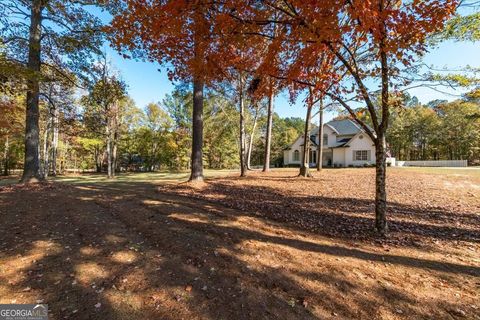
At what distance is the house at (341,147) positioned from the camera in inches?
1141

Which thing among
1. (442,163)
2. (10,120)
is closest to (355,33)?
(10,120)

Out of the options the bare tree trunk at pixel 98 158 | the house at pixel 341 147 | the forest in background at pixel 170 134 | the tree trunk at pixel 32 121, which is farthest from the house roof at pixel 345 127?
the bare tree trunk at pixel 98 158

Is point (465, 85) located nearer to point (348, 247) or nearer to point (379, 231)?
point (379, 231)

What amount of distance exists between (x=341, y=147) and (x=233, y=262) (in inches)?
1171

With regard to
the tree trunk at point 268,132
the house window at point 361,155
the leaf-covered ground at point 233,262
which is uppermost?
the tree trunk at point 268,132

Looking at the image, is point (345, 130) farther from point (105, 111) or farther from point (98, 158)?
point (98, 158)

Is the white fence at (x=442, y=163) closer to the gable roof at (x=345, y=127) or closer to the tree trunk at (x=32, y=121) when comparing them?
the gable roof at (x=345, y=127)

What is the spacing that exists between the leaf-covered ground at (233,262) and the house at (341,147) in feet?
→ 76.7

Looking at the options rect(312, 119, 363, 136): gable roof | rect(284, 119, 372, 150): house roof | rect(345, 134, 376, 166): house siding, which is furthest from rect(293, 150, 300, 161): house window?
rect(345, 134, 376, 166): house siding

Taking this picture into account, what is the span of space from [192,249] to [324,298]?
2.20 metres

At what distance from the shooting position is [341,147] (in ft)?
99.8

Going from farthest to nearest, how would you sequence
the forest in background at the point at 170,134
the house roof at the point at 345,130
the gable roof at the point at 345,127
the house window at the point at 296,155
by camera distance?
the house window at the point at 296,155 < the gable roof at the point at 345,127 < the house roof at the point at 345,130 < the forest in background at the point at 170,134

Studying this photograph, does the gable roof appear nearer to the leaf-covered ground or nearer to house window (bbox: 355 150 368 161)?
house window (bbox: 355 150 368 161)

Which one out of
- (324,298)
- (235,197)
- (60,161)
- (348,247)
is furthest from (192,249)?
(60,161)
